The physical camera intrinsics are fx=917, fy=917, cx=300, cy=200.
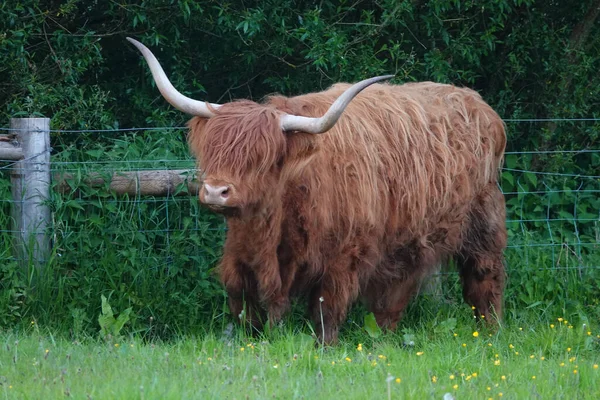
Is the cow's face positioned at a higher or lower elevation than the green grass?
higher

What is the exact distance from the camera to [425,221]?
240 inches

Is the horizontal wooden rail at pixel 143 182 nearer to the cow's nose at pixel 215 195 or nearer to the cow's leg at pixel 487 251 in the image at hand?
the cow's nose at pixel 215 195

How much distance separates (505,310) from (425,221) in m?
1.31

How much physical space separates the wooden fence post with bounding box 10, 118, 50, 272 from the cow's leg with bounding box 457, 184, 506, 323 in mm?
2958

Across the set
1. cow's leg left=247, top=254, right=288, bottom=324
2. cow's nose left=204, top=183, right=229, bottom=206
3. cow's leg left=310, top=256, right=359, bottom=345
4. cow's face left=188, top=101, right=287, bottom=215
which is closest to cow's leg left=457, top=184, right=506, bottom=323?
cow's leg left=310, top=256, right=359, bottom=345

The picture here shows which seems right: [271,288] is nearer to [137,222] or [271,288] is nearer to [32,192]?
[137,222]

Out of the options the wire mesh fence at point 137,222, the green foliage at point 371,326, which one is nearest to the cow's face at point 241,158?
the green foliage at point 371,326

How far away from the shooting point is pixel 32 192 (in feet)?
20.2

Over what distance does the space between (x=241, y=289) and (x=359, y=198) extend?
0.89m

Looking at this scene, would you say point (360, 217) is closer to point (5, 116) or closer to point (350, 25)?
point (350, 25)

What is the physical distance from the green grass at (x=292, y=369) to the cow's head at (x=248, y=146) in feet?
2.61

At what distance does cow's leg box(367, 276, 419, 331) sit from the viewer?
621 cm

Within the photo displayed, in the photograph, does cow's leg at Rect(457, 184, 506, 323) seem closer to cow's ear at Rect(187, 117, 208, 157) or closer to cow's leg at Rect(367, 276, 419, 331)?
cow's leg at Rect(367, 276, 419, 331)

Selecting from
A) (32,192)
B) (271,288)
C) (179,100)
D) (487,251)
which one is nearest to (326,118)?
(179,100)
